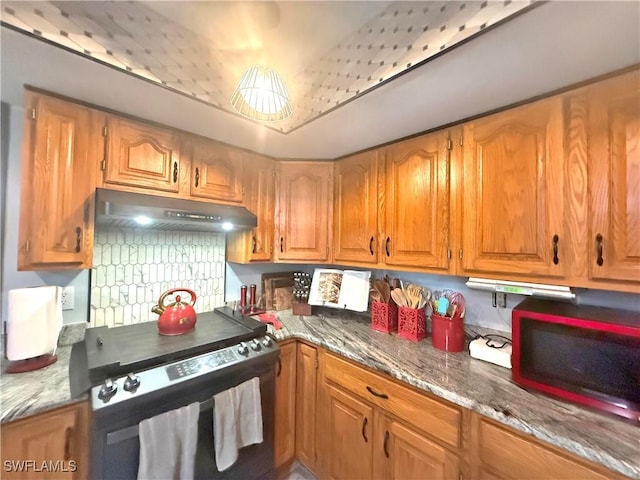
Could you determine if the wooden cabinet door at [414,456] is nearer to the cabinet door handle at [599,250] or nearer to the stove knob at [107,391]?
the cabinet door handle at [599,250]

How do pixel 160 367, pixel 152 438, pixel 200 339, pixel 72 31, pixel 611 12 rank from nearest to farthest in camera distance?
pixel 611 12 < pixel 72 31 < pixel 152 438 < pixel 160 367 < pixel 200 339

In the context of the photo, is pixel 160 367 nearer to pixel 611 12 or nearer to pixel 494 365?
pixel 494 365

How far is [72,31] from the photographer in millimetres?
852

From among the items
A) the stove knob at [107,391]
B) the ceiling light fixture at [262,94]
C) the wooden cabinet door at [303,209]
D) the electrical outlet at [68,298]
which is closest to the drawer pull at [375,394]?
the wooden cabinet door at [303,209]

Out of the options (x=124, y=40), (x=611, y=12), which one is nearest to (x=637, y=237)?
(x=611, y=12)

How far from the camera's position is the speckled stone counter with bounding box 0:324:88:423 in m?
0.89

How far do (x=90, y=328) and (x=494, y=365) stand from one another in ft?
6.98

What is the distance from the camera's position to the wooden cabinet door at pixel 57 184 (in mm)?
1139

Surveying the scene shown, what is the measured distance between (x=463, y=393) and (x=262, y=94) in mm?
1363

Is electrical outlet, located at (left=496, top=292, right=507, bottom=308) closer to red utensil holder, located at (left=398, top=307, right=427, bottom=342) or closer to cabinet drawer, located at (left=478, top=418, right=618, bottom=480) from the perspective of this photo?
red utensil holder, located at (left=398, top=307, right=427, bottom=342)

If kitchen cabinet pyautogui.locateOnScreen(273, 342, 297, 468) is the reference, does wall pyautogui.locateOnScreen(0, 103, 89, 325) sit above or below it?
above

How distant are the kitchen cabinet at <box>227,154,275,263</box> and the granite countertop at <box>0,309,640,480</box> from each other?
0.76 metres

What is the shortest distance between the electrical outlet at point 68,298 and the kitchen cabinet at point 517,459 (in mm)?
2004

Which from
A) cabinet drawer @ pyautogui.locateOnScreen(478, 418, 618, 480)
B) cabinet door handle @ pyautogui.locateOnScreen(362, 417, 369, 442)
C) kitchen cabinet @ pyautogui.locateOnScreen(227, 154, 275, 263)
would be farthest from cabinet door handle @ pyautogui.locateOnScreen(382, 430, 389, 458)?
kitchen cabinet @ pyautogui.locateOnScreen(227, 154, 275, 263)
